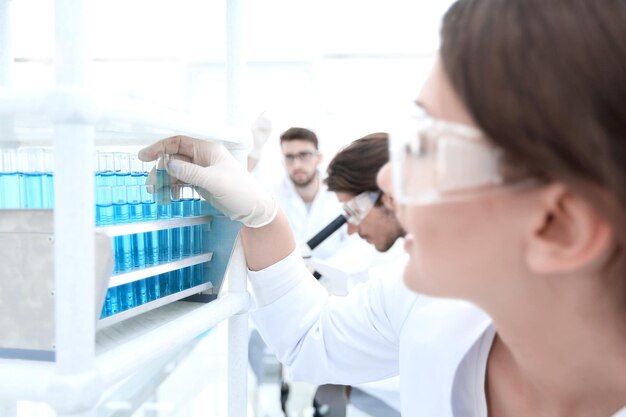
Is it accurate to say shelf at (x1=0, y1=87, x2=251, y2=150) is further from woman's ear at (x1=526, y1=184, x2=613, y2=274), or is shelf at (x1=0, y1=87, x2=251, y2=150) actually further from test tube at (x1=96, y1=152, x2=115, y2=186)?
woman's ear at (x1=526, y1=184, x2=613, y2=274)

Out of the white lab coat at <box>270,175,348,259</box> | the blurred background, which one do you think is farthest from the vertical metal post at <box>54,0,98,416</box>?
the blurred background

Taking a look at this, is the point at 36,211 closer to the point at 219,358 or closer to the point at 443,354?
the point at 443,354

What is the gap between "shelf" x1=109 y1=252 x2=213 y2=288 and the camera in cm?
71

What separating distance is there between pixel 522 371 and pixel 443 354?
0.43ft

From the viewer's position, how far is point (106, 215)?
780 millimetres

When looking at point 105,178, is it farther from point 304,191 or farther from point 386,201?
point 304,191

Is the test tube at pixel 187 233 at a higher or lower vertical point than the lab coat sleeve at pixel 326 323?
higher

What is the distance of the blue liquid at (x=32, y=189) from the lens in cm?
77

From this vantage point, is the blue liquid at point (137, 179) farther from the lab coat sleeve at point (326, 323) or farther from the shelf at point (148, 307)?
the lab coat sleeve at point (326, 323)

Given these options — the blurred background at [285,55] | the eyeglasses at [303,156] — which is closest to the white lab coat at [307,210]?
the eyeglasses at [303,156]

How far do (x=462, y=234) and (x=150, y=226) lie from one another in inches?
17.0

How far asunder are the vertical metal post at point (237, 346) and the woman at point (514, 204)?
0.07 meters

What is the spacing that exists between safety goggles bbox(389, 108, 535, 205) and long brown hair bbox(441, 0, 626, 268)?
23mm

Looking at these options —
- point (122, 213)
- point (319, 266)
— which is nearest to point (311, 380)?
point (122, 213)
